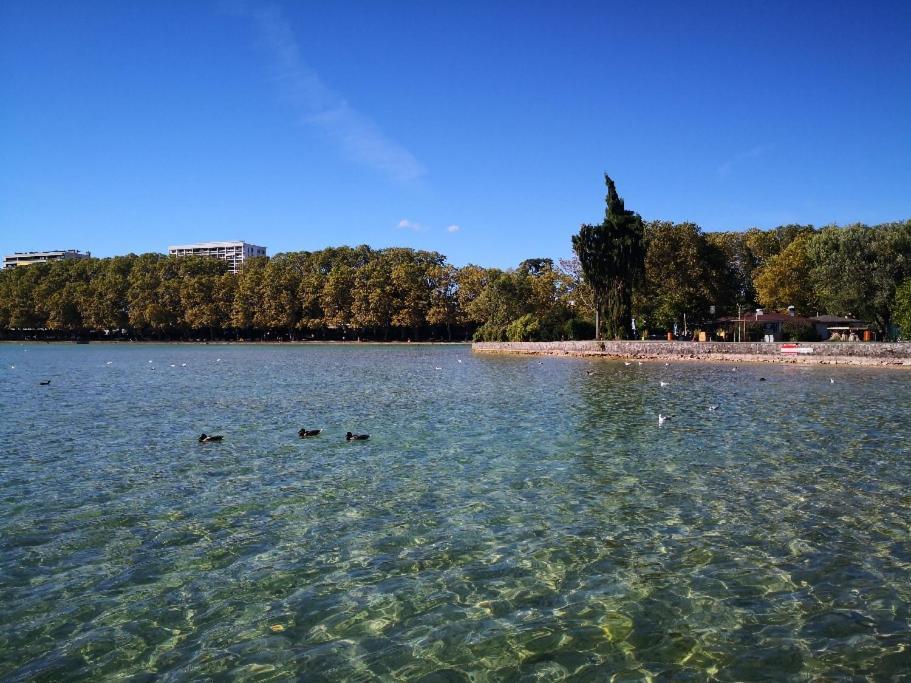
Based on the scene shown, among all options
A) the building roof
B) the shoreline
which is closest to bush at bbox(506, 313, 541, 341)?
the building roof

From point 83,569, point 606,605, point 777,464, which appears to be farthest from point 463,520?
point 777,464

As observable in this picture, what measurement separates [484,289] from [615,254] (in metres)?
32.9

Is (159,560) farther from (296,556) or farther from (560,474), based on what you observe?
(560,474)

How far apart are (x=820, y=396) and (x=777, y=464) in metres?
13.6

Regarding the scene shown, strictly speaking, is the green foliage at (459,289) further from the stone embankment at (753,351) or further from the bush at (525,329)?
the stone embankment at (753,351)

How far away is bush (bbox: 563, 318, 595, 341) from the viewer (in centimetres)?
7281

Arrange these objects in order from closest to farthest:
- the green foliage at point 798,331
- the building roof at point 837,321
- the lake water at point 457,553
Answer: the lake water at point 457,553, the green foliage at point 798,331, the building roof at point 837,321

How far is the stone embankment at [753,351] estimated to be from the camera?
41281mm

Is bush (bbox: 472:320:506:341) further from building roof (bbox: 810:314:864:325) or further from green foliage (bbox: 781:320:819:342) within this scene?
building roof (bbox: 810:314:864:325)

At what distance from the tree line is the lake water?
4742 cm

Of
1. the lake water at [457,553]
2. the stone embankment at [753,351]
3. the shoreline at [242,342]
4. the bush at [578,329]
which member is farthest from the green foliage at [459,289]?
the lake water at [457,553]

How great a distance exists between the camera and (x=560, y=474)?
11.3 meters

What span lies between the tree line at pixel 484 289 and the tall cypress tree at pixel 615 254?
0.10 m

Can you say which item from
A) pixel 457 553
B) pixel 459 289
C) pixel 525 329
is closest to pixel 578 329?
pixel 525 329
